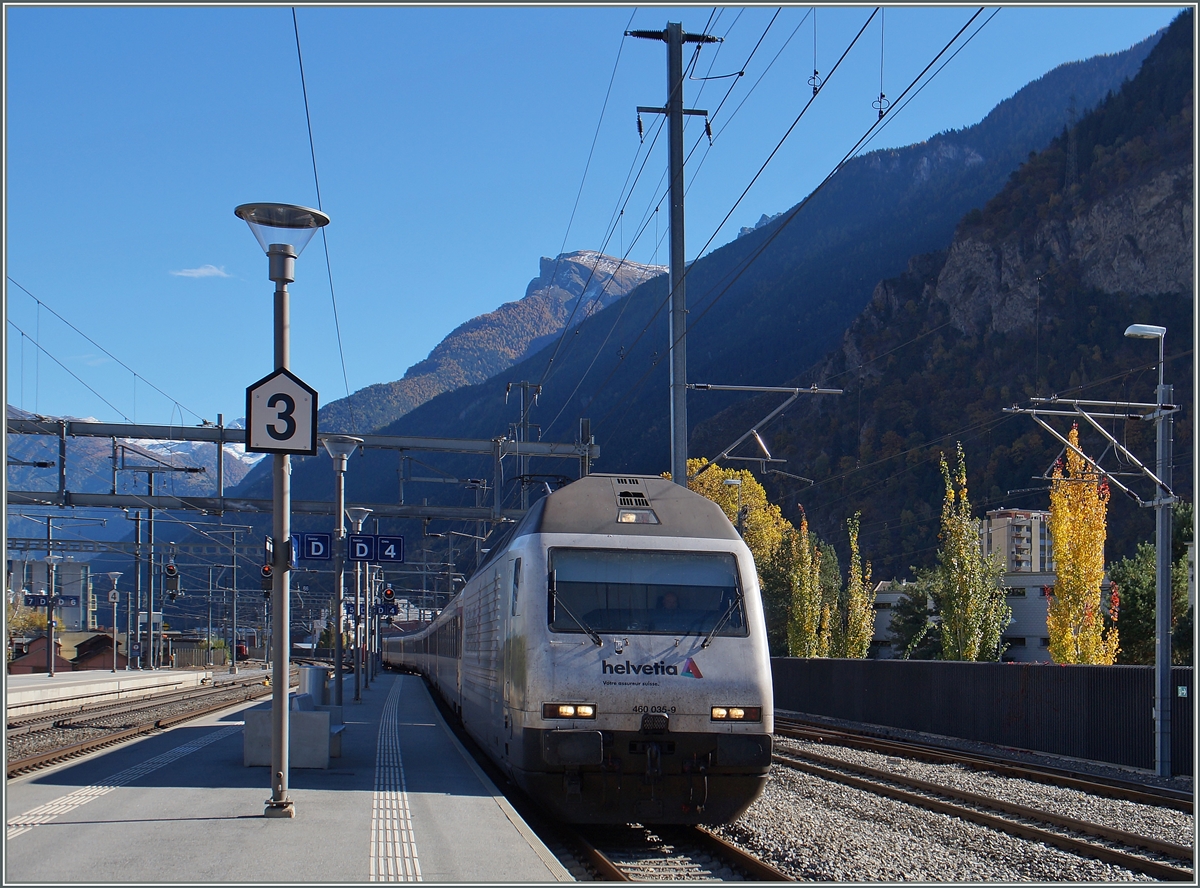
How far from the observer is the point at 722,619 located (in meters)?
11.2

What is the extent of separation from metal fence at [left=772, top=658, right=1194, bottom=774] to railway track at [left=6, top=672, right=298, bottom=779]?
56.2ft

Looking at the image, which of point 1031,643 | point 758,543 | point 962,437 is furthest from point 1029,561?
point 758,543

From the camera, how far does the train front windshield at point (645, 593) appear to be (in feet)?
36.3

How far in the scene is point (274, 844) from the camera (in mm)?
8609

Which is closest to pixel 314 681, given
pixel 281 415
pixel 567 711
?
pixel 567 711

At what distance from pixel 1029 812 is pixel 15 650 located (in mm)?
72109

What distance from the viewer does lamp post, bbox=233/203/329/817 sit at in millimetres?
10016

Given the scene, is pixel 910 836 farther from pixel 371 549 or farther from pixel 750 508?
pixel 750 508

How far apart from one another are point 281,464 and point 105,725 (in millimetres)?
16785

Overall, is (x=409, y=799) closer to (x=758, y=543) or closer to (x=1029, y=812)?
(x=1029, y=812)

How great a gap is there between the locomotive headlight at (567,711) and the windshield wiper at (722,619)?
1.26 m

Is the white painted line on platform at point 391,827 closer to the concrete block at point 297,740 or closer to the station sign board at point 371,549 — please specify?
the concrete block at point 297,740

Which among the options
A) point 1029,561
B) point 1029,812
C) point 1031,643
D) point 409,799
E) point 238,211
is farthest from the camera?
point 1029,561

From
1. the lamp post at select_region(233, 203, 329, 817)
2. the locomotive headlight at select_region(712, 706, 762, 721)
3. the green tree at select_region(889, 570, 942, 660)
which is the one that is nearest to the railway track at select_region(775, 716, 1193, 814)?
the locomotive headlight at select_region(712, 706, 762, 721)
